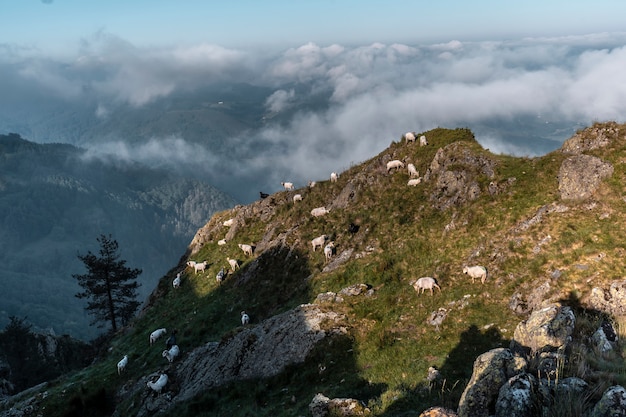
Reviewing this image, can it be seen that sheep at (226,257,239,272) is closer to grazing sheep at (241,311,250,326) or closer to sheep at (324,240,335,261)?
grazing sheep at (241,311,250,326)

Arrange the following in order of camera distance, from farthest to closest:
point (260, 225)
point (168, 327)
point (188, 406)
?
point (260, 225), point (168, 327), point (188, 406)

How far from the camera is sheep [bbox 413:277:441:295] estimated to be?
25.5 metres

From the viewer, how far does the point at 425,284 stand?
84.1 feet

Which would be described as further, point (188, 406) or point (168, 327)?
point (168, 327)

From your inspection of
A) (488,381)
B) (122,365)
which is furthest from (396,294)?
(122,365)

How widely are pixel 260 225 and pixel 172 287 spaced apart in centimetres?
1407

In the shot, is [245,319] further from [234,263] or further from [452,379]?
[452,379]

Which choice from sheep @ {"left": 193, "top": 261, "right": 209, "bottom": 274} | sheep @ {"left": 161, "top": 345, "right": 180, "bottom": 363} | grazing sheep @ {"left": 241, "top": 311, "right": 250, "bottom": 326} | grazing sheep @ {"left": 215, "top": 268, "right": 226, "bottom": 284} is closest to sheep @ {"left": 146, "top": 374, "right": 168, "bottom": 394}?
sheep @ {"left": 161, "top": 345, "right": 180, "bottom": 363}

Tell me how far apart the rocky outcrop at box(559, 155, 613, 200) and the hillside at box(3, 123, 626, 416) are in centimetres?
10

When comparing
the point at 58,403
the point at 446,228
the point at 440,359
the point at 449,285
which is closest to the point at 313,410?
the point at 440,359

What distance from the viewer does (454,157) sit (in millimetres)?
37000

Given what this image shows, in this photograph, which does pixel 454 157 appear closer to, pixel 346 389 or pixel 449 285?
pixel 449 285

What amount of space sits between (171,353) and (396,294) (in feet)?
65.3

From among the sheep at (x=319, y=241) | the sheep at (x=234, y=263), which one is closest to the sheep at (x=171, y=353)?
the sheep at (x=234, y=263)
